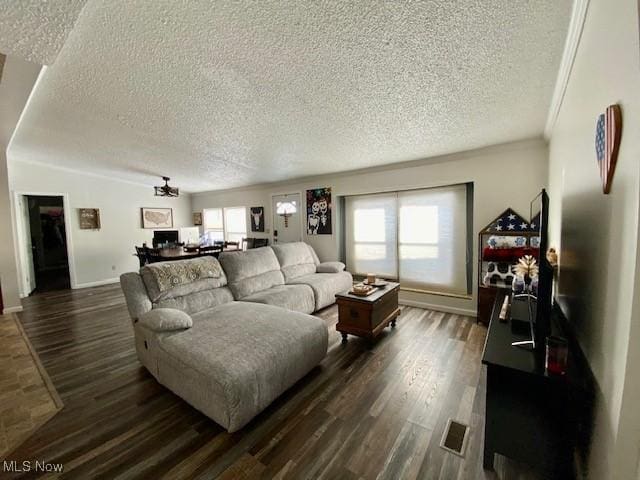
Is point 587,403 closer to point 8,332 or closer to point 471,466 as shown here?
point 471,466

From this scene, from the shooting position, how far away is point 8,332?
10.7 feet

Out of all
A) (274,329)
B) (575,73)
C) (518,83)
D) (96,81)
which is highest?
(96,81)

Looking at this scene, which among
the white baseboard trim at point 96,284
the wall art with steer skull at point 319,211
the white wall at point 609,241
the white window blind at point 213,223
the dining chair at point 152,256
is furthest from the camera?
the white window blind at point 213,223

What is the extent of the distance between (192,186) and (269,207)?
97.6 inches

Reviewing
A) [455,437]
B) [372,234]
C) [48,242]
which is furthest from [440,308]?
[48,242]

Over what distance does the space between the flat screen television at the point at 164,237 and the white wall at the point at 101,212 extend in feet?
4.87

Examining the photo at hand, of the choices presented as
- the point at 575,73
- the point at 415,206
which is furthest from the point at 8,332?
the point at 575,73

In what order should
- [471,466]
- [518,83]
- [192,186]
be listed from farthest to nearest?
[192,186]
[518,83]
[471,466]

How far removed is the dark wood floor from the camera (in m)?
1.41

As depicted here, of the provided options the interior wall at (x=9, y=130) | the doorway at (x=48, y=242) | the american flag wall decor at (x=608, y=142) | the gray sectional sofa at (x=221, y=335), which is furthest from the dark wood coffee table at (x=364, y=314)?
the doorway at (x=48, y=242)

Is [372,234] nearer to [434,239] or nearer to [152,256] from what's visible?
[434,239]

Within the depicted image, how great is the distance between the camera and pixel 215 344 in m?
1.83

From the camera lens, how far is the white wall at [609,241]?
2.53 feet

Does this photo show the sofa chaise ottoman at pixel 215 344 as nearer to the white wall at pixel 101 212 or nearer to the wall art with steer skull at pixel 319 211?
the wall art with steer skull at pixel 319 211
